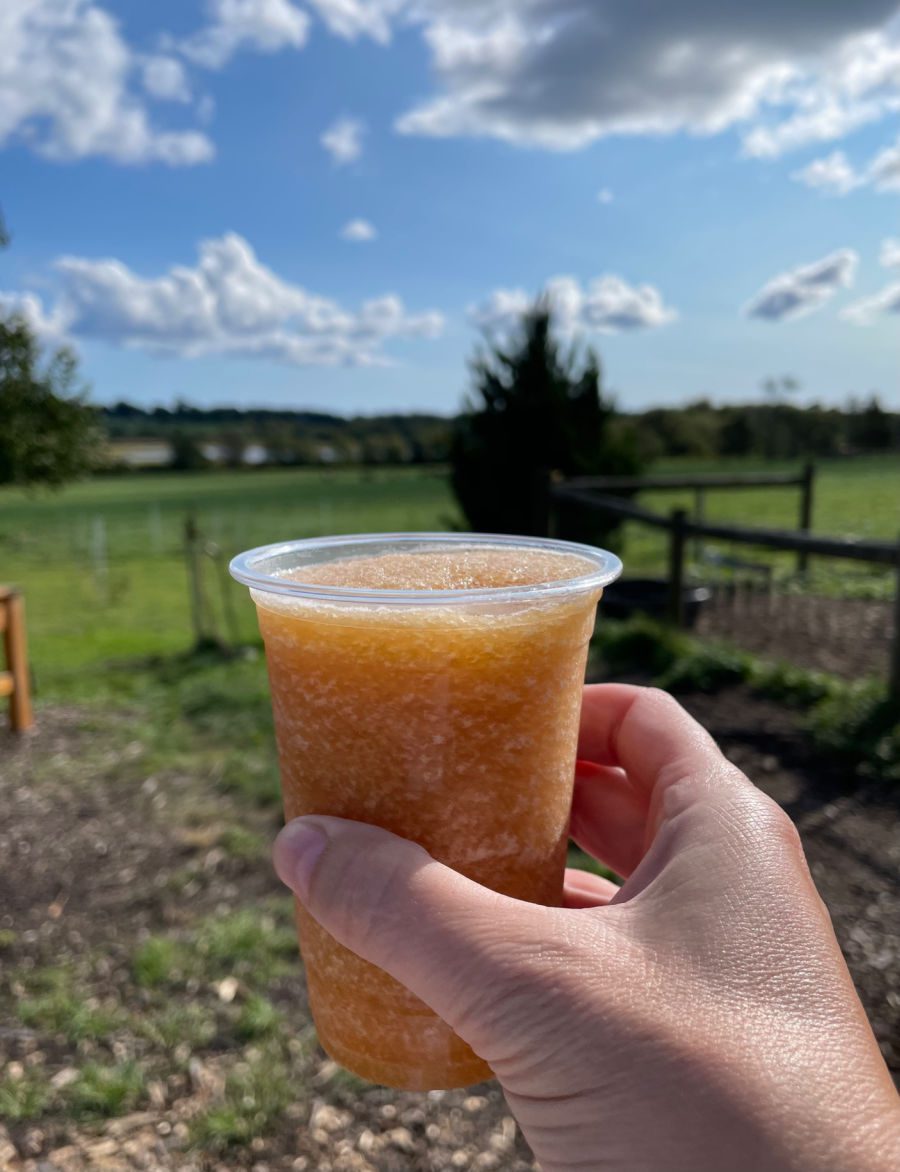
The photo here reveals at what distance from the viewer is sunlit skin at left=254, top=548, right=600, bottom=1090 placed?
51.0 inches

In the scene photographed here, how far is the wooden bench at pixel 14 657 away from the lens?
6062 millimetres

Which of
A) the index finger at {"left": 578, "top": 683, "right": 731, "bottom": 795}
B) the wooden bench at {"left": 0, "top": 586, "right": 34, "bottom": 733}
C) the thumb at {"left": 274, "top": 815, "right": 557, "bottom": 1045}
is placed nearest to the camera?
the thumb at {"left": 274, "top": 815, "right": 557, "bottom": 1045}

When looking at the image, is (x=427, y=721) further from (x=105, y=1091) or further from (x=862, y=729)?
(x=862, y=729)

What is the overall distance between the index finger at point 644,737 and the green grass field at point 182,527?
6451mm

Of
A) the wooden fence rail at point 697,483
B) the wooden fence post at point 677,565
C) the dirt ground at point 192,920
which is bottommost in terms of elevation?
the dirt ground at point 192,920

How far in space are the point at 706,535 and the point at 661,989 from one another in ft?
20.5

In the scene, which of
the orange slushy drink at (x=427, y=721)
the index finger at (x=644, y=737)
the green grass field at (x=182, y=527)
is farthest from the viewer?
the green grass field at (x=182, y=527)

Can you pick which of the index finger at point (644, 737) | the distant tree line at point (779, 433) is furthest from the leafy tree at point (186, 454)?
the index finger at point (644, 737)

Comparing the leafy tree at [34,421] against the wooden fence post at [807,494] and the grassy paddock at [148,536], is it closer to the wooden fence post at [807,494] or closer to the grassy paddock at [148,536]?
the grassy paddock at [148,536]

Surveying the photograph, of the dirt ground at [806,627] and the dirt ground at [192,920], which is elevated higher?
the dirt ground at [806,627]

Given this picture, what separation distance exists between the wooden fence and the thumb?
4.54 m

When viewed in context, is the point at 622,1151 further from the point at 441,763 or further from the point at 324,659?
the point at 324,659

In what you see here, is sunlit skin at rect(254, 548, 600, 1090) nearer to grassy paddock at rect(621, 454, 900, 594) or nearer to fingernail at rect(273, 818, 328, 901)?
fingernail at rect(273, 818, 328, 901)

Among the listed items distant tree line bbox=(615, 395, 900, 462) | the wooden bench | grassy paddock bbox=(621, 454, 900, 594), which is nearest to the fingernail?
the wooden bench
